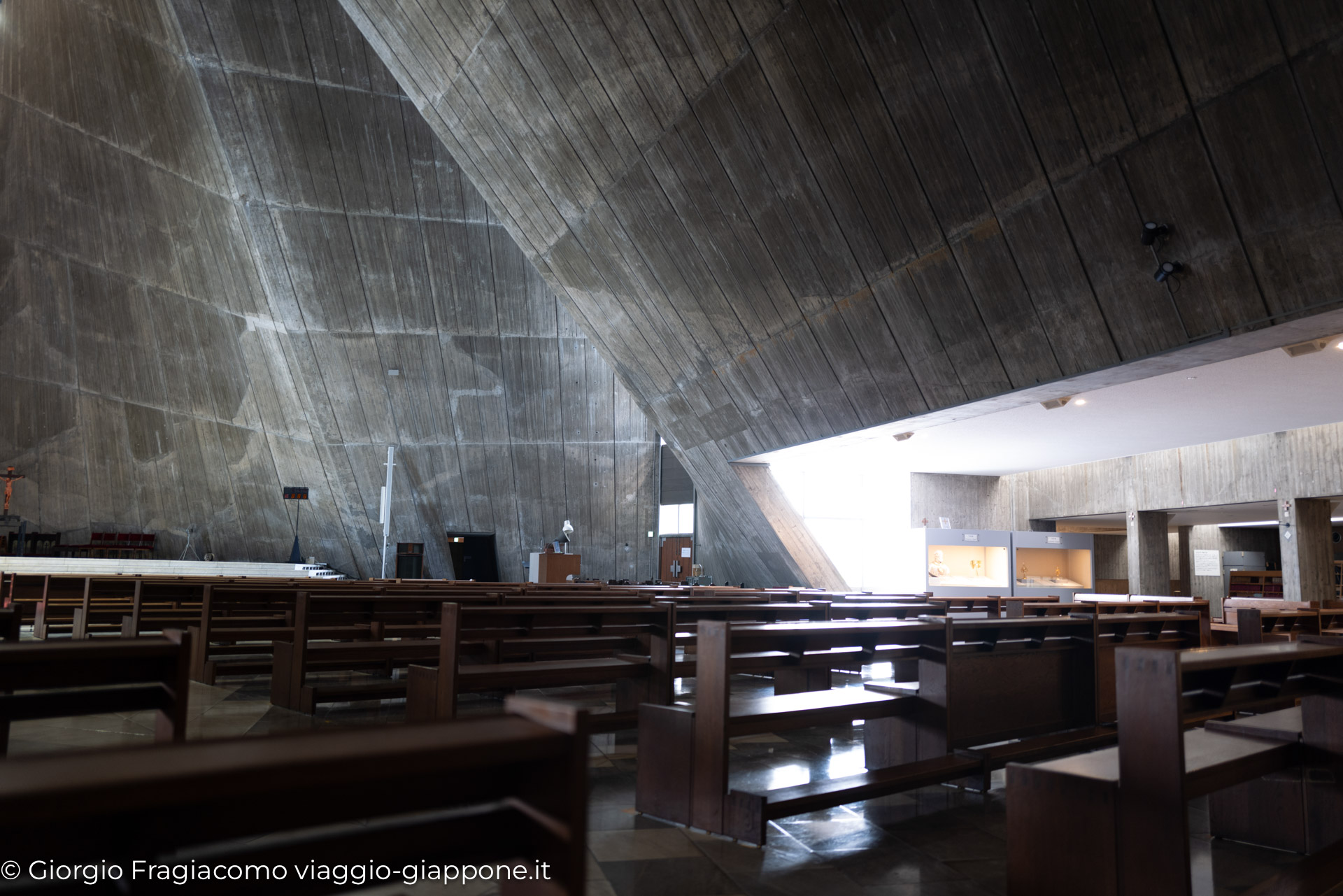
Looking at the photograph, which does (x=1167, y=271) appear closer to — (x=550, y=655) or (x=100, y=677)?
(x=550, y=655)

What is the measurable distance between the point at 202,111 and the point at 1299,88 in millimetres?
15972

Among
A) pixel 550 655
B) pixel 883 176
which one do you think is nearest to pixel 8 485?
pixel 550 655

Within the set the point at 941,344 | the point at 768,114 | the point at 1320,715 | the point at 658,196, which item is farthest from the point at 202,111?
the point at 1320,715

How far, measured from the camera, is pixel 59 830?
0.83m

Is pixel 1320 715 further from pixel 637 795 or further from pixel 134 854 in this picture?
pixel 134 854

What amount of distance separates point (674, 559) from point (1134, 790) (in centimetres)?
1588

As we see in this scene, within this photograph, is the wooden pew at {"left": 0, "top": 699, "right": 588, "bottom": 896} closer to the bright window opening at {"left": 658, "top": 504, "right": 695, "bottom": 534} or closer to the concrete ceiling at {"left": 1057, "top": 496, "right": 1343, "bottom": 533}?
the concrete ceiling at {"left": 1057, "top": 496, "right": 1343, "bottom": 533}

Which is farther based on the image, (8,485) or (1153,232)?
(8,485)

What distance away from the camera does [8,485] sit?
1238 cm

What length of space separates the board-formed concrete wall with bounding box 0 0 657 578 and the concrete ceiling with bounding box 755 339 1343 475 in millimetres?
7684

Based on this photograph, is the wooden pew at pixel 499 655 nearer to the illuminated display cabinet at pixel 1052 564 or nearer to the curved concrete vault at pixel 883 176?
the curved concrete vault at pixel 883 176

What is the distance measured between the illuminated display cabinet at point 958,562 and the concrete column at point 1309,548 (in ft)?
12.5

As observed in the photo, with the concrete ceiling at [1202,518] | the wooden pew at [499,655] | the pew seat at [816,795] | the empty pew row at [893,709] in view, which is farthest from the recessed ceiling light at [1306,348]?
the concrete ceiling at [1202,518]

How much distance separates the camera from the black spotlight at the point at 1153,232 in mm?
5055
